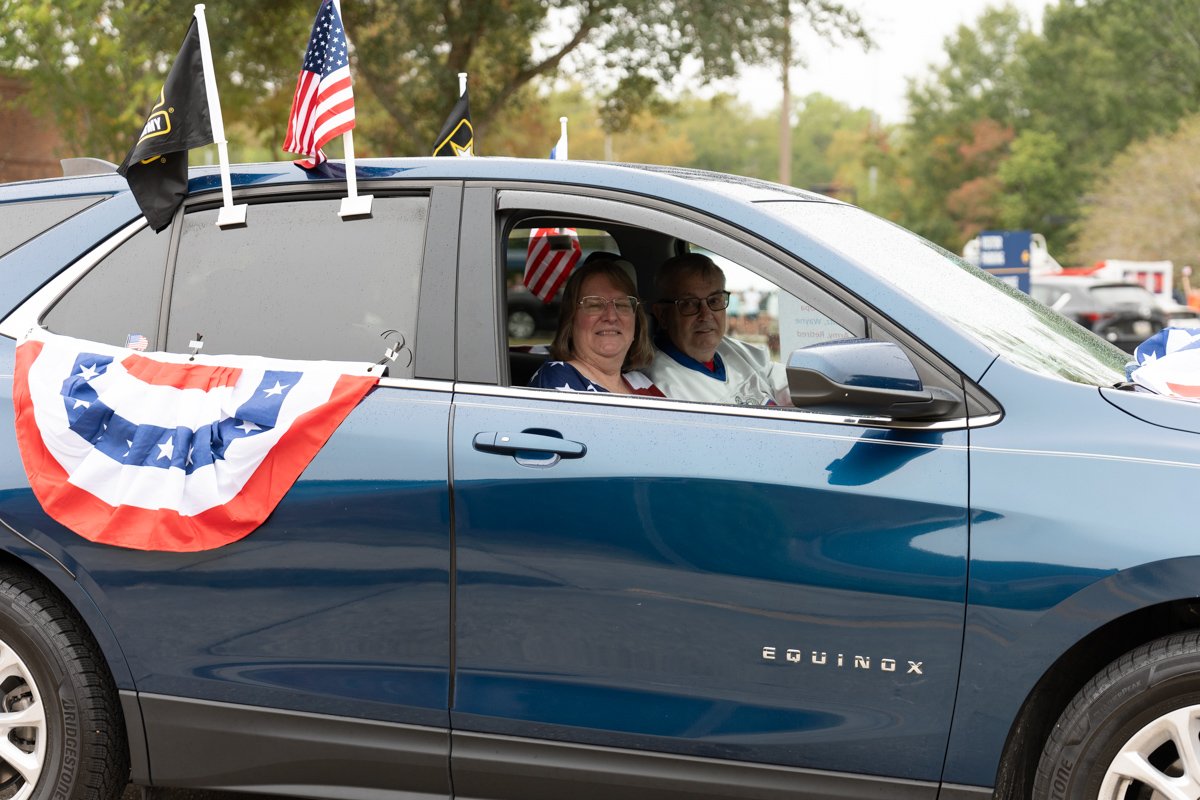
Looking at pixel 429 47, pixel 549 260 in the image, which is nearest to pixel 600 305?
pixel 549 260

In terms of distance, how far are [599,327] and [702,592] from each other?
3.94 feet

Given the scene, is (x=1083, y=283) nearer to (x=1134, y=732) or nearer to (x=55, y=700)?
(x=1134, y=732)

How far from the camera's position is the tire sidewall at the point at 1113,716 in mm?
2785

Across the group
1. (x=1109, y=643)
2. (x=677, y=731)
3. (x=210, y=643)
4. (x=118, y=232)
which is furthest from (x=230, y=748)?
(x=1109, y=643)

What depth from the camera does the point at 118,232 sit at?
3566 mm

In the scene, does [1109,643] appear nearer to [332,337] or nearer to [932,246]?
[932,246]

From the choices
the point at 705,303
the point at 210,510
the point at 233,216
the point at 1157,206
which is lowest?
the point at 210,510

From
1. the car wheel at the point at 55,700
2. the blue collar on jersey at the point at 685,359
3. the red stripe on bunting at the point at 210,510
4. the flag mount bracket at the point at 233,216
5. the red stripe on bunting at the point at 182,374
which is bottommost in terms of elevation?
the car wheel at the point at 55,700

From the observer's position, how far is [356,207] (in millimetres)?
3439

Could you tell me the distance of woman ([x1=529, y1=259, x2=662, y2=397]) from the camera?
3973 mm

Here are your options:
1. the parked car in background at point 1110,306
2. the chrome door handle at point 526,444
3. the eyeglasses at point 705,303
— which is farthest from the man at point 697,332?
the parked car in background at point 1110,306

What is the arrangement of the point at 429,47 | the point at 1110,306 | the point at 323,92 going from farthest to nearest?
the point at 1110,306 → the point at 429,47 → the point at 323,92

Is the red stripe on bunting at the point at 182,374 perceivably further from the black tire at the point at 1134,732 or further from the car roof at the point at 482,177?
the black tire at the point at 1134,732

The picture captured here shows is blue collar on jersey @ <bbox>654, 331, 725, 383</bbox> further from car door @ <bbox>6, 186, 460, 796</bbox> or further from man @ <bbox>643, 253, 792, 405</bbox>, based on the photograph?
car door @ <bbox>6, 186, 460, 796</bbox>
